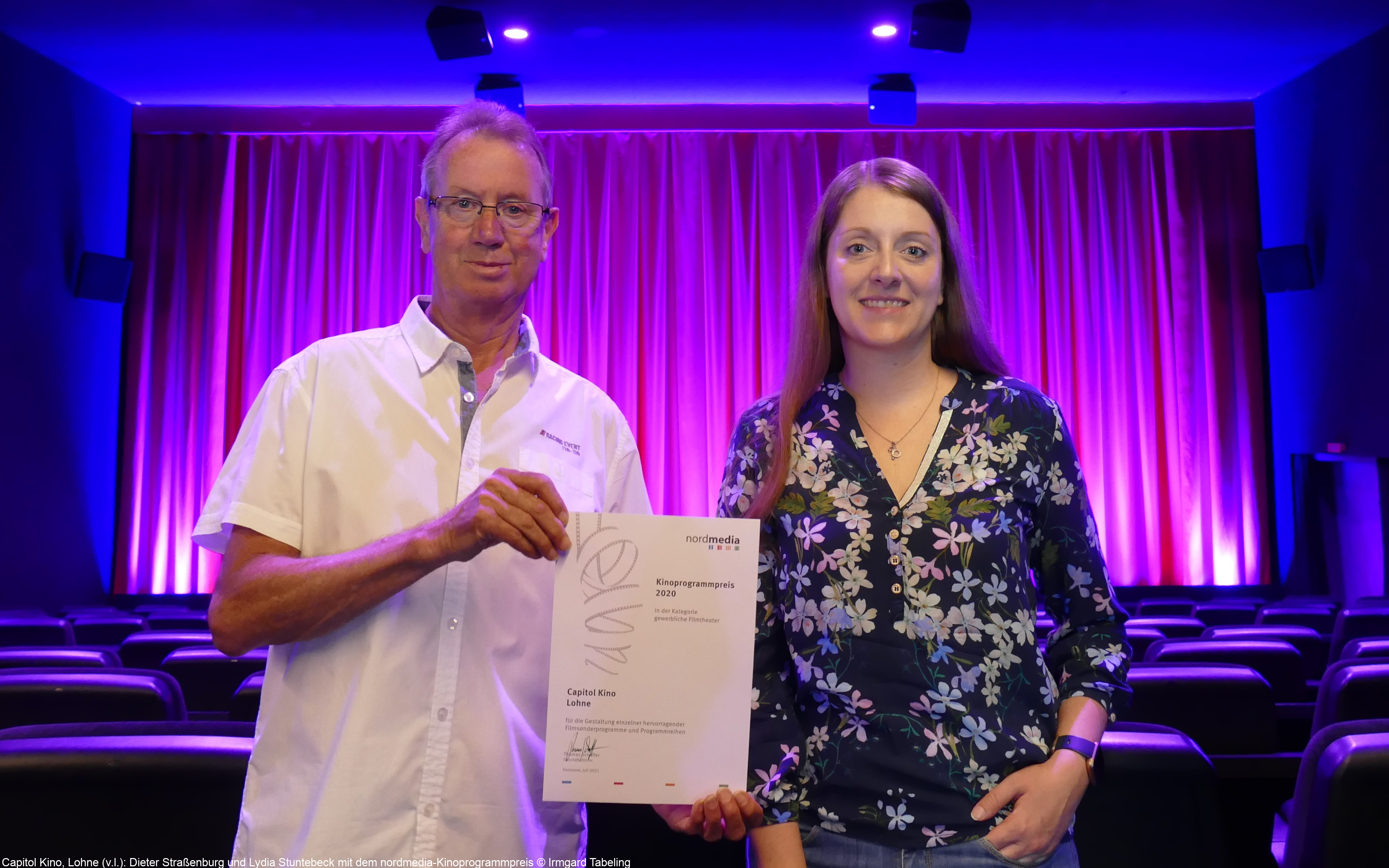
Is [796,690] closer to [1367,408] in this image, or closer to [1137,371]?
[1367,408]

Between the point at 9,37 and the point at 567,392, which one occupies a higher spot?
the point at 9,37

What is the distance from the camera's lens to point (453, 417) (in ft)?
4.97

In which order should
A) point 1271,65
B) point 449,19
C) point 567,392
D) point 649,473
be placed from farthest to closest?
1. point 649,473
2. point 1271,65
3. point 449,19
4. point 567,392

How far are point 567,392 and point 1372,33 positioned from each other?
850 cm

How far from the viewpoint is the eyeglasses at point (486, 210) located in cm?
155

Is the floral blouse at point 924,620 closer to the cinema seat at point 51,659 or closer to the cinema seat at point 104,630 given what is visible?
the cinema seat at point 51,659

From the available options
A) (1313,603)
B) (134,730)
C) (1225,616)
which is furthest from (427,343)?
(1313,603)

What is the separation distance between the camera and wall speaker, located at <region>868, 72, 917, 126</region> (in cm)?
803

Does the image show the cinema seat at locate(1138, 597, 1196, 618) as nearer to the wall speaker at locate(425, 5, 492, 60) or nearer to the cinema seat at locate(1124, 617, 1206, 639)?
the cinema seat at locate(1124, 617, 1206, 639)

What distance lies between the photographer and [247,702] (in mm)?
1918

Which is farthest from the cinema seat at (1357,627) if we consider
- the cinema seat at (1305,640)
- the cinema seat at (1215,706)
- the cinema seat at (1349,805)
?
the cinema seat at (1349,805)

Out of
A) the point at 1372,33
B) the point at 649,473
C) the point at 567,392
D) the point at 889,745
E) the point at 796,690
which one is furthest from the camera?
the point at 649,473

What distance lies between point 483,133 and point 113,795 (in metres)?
1.11

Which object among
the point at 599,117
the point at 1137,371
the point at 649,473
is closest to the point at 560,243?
the point at 599,117
